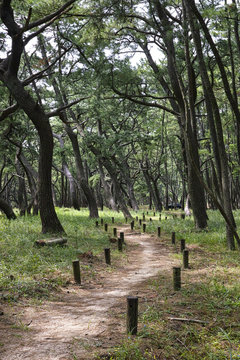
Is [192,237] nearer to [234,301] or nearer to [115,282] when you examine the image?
[115,282]

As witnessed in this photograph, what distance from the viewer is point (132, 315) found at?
3992 mm

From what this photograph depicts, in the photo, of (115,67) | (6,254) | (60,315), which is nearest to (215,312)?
(60,315)

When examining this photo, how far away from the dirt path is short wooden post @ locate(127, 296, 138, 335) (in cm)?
20

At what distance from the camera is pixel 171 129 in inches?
1054

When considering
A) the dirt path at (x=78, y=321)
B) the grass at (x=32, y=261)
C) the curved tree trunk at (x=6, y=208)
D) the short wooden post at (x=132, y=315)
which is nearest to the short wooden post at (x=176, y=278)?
the dirt path at (x=78, y=321)

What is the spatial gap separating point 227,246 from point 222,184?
8.01ft

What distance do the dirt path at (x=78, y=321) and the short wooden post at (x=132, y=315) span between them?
20 cm

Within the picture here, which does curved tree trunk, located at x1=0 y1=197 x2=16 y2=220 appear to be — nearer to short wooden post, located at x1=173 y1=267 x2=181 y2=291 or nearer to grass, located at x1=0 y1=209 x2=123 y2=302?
grass, located at x1=0 y1=209 x2=123 y2=302

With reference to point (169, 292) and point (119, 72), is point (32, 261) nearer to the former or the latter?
point (169, 292)

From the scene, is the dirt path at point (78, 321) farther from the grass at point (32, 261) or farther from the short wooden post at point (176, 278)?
the short wooden post at point (176, 278)

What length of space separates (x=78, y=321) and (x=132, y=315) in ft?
3.71

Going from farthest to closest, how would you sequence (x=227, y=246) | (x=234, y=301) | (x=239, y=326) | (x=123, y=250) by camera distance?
1. (x=123, y=250)
2. (x=227, y=246)
3. (x=234, y=301)
4. (x=239, y=326)

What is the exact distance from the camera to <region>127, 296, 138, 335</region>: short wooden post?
13.1 feet

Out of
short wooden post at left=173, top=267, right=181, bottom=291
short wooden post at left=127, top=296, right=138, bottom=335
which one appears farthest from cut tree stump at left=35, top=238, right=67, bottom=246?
short wooden post at left=127, top=296, right=138, bottom=335
